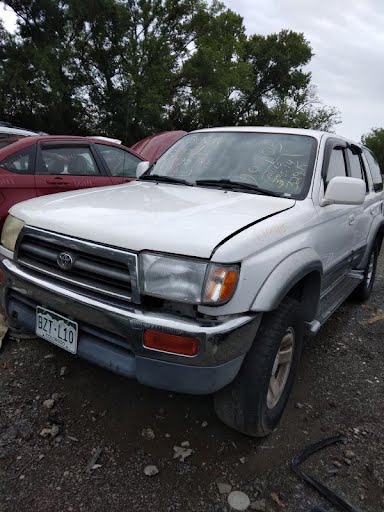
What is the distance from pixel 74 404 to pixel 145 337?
107 centimetres

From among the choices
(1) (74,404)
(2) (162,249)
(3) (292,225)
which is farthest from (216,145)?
(1) (74,404)

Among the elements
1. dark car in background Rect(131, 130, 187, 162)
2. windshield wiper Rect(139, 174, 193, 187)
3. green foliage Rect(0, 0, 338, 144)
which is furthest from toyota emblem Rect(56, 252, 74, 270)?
green foliage Rect(0, 0, 338, 144)

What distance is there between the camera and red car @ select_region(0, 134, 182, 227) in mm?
4301

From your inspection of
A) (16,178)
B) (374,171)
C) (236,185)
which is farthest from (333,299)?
(16,178)

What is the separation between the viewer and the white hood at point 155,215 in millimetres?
1854

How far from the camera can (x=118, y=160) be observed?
18.3 ft

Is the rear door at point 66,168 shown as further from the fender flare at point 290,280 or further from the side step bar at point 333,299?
the fender flare at point 290,280

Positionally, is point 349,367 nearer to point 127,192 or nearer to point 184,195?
point 184,195

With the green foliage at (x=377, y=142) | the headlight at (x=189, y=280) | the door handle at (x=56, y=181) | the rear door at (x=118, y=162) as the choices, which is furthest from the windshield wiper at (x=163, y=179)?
the green foliage at (x=377, y=142)

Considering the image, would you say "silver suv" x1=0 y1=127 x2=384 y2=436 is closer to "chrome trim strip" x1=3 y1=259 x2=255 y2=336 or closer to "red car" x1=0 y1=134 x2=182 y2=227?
"chrome trim strip" x1=3 y1=259 x2=255 y2=336

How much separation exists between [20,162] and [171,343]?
3.50 meters

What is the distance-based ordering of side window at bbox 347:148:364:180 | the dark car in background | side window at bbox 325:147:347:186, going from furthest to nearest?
the dark car in background, side window at bbox 347:148:364:180, side window at bbox 325:147:347:186

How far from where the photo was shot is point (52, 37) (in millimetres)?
18250

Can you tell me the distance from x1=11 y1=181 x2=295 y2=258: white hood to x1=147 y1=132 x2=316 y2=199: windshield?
200 millimetres
